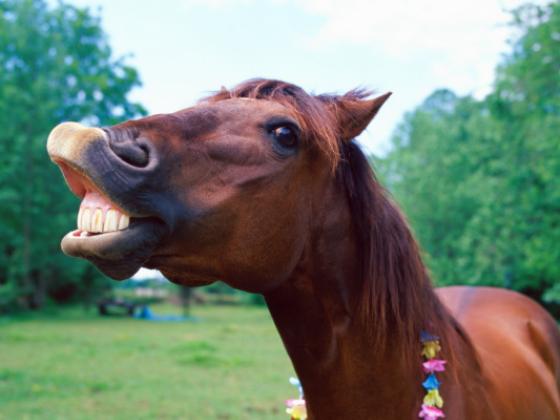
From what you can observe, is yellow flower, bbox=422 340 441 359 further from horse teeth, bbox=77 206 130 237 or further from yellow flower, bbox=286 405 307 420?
horse teeth, bbox=77 206 130 237

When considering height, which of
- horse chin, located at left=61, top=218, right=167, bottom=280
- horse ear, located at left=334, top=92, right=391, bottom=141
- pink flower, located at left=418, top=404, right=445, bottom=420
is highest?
horse ear, located at left=334, top=92, right=391, bottom=141

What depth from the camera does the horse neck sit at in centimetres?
186

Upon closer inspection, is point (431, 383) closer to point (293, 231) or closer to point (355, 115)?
point (293, 231)

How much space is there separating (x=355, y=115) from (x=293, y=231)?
0.47 m

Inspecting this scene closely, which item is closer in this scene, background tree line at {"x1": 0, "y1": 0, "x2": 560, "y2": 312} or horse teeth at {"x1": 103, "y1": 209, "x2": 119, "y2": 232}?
horse teeth at {"x1": 103, "y1": 209, "x2": 119, "y2": 232}

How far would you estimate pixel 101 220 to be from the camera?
149 cm

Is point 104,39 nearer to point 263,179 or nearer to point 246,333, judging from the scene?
point 246,333

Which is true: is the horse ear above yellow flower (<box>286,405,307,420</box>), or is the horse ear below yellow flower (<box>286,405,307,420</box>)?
above

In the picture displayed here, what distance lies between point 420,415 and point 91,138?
1356 millimetres

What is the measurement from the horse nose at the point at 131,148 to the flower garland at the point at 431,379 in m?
1.14

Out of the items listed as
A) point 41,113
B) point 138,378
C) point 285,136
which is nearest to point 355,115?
point 285,136

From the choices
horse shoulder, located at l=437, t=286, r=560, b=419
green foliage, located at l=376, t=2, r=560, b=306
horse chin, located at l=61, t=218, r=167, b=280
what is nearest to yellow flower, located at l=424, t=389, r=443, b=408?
horse shoulder, located at l=437, t=286, r=560, b=419

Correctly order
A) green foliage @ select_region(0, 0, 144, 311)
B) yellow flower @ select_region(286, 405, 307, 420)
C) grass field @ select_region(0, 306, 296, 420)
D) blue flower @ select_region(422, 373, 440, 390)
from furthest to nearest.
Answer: green foliage @ select_region(0, 0, 144, 311) → grass field @ select_region(0, 306, 296, 420) → yellow flower @ select_region(286, 405, 307, 420) → blue flower @ select_region(422, 373, 440, 390)

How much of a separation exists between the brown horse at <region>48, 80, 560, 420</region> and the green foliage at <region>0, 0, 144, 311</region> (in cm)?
2135
